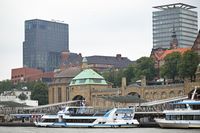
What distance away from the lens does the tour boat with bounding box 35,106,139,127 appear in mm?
101812

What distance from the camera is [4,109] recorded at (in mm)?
152625

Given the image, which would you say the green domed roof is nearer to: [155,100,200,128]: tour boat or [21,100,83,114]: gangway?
[21,100,83,114]: gangway

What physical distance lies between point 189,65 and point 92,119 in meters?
44.4

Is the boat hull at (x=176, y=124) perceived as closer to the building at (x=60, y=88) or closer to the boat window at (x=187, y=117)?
the boat window at (x=187, y=117)

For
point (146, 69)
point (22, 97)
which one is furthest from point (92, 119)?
point (22, 97)

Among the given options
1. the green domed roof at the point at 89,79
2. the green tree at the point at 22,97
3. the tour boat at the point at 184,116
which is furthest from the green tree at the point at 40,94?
the tour boat at the point at 184,116

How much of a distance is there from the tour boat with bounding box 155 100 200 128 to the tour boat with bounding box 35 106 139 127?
8.99 m

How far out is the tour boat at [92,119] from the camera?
334 ft

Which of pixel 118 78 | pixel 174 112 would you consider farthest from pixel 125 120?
pixel 118 78

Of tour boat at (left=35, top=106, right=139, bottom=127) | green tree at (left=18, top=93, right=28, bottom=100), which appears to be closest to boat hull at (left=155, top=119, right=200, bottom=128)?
tour boat at (left=35, top=106, right=139, bottom=127)

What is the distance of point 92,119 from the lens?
105 meters

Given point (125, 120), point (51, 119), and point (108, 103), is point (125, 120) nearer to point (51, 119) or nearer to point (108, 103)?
point (51, 119)

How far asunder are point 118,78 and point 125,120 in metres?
77.2

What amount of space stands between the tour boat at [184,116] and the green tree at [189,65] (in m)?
48.4
